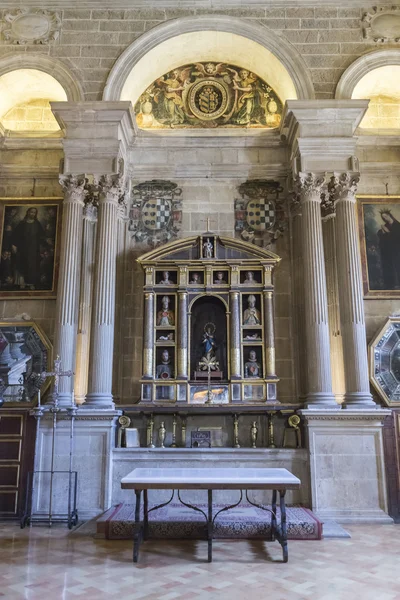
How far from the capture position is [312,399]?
834 cm

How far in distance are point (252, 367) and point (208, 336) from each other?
93 centimetres

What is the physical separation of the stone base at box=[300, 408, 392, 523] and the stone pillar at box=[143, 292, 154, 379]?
2.62 m

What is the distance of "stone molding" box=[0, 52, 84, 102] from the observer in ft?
31.1

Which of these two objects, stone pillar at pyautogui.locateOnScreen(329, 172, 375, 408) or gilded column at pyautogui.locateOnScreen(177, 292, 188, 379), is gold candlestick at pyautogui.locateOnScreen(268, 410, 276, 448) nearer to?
stone pillar at pyautogui.locateOnScreen(329, 172, 375, 408)

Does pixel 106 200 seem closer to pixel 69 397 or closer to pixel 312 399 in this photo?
pixel 69 397

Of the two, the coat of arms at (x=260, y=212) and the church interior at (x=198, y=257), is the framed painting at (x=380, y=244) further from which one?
the coat of arms at (x=260, y=212)

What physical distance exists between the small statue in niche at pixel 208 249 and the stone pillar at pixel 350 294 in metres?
2.16

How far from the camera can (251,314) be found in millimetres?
9281

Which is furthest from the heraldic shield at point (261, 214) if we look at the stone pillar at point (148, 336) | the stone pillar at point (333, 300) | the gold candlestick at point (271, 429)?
the gold candlestick at point (271, 429)

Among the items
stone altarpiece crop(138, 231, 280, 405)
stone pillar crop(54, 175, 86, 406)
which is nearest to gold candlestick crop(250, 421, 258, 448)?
stone altarpiece crop(138, 231, 280, 405)

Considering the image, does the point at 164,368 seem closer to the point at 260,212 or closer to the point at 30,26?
the point at 260,212

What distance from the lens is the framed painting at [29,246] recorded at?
380 inches

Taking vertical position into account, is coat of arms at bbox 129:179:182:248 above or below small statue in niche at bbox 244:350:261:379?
above

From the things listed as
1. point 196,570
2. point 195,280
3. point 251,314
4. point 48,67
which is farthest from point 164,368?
point 48,67
